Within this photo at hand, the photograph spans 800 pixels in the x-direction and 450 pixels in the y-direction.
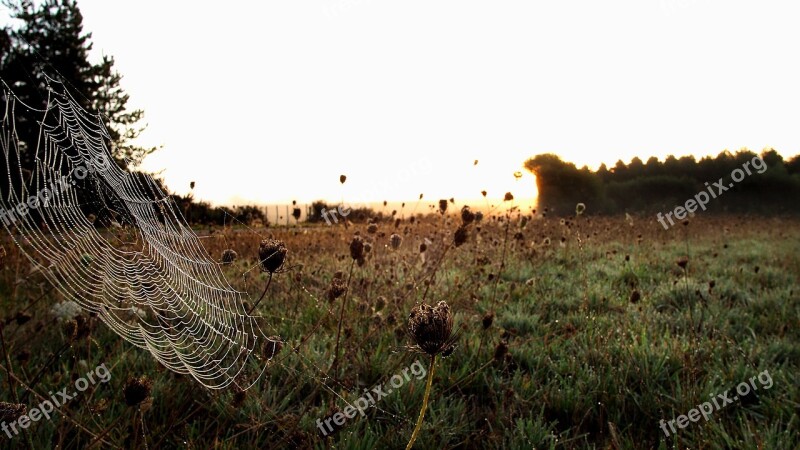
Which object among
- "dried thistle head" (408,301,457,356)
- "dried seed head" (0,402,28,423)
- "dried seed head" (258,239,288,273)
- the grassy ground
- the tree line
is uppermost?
the tree line

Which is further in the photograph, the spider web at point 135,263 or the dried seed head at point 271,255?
the spider web at point 135,263

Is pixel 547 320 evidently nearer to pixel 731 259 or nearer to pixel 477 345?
pixel 477 345

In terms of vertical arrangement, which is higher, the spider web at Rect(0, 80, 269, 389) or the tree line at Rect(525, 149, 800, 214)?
the tree line at Rect(525, 149, 800, 214)

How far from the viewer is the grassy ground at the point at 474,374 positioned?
202 centimetres

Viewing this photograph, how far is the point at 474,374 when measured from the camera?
2.35 meters

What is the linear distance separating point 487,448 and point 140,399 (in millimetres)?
1392

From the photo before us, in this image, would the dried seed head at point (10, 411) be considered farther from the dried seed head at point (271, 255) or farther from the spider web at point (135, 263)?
the spider web at point (135, 263)

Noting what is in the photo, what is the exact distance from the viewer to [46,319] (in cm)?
328

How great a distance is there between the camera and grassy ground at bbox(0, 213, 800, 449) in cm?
202

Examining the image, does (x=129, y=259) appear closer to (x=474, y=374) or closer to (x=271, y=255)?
(x=271, y=255)

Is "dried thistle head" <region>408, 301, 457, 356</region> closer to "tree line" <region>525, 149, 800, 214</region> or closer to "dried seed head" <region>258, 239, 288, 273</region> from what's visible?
"dried seed head" <region>258, 239, 288, 273</region>

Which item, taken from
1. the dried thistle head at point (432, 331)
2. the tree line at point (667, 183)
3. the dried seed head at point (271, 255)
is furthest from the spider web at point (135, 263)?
the tree line at point (667, 183)

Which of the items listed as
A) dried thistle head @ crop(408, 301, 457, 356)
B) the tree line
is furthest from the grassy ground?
the tree line

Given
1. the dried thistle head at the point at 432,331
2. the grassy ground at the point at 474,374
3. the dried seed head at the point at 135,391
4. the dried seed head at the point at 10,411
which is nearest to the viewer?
the dried thistle head at the point at 432,331
